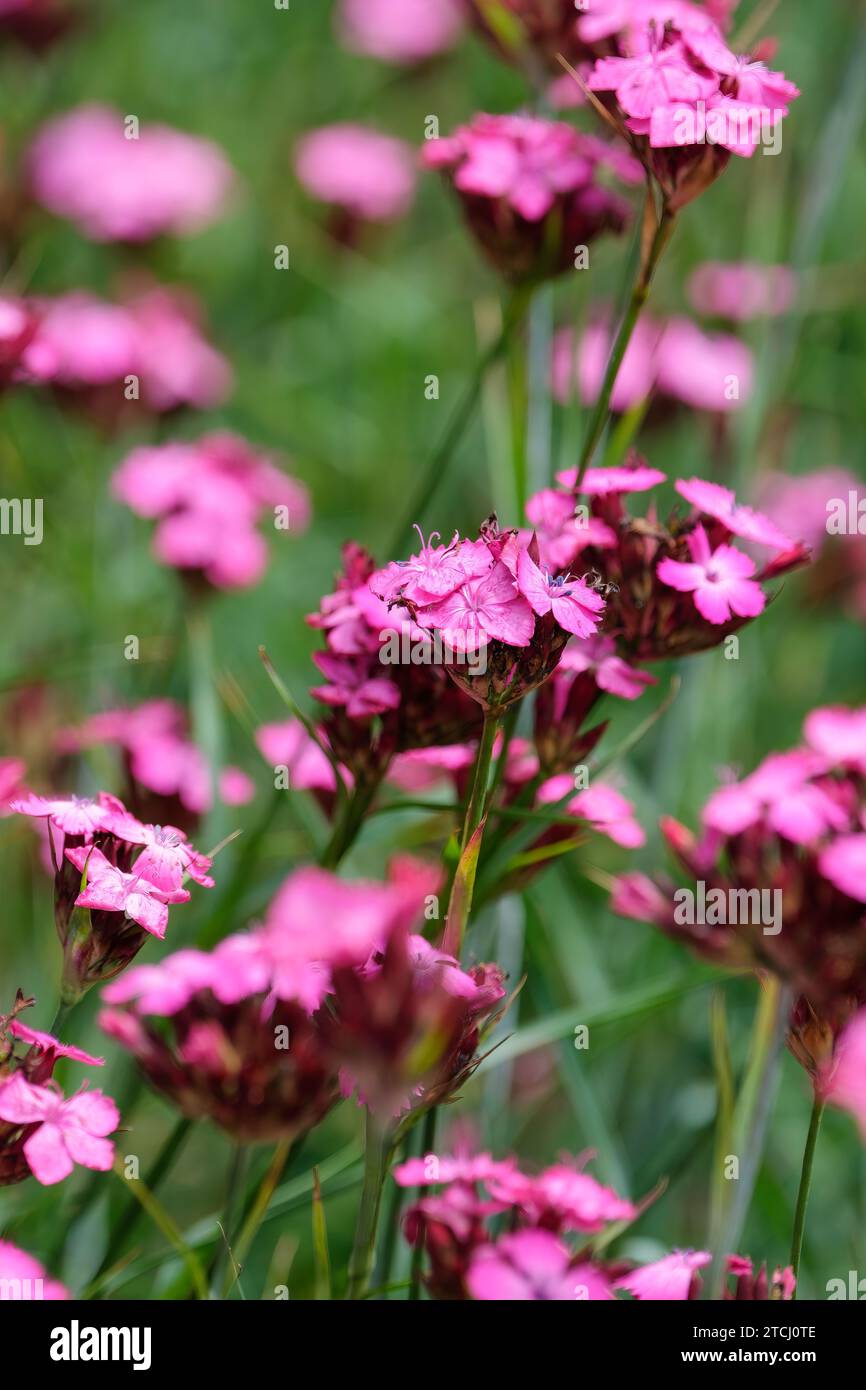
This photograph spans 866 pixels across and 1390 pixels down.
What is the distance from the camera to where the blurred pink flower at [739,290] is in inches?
74.2

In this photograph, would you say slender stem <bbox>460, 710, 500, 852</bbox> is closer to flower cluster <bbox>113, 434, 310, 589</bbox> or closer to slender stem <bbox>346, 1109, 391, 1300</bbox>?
slender stem <bbox>346, 1109, 391, 1300</bbox>

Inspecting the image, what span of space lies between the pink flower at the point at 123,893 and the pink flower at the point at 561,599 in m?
Answer: 0.28

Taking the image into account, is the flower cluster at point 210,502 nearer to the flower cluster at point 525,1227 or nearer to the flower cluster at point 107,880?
the flower cluster at point 107,880

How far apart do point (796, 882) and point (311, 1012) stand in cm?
42

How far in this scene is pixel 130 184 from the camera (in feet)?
8.87

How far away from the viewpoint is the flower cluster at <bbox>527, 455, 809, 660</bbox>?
1.03 meters

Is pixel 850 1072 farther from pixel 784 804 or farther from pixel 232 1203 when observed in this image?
pixel 232 1203

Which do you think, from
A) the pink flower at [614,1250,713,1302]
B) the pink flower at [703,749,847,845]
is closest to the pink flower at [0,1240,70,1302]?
Answer: the pink flower at [614,1250,713,1302]

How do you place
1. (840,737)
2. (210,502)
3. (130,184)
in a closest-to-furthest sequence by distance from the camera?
1. (840,737)
2. (210,502)
3. (130,184)

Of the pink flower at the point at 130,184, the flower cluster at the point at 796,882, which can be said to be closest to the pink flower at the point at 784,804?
the flower cluster at the point at 796,882

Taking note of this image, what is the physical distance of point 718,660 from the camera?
6.48 ft

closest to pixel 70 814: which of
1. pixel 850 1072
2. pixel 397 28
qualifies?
pixel 850 1072

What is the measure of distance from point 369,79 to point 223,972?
322 cm

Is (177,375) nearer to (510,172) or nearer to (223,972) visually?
(510,172)
